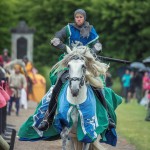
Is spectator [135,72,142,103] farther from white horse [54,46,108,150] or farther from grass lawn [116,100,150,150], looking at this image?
white horse [54,46,108,150]

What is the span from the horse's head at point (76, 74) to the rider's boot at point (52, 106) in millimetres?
538

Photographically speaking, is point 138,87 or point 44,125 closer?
point 44,125

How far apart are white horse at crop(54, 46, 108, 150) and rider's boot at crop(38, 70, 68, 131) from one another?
0.24m

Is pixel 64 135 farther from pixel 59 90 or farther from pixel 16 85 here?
pixel 16 85

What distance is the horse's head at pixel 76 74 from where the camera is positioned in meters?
11.9

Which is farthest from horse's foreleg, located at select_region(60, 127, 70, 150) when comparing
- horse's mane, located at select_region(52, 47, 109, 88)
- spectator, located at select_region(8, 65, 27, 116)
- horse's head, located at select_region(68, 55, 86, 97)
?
spectator, located at select_region(8, 65, 27, 116)

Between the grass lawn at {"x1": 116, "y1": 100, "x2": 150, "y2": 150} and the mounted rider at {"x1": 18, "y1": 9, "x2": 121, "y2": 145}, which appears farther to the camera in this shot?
the grass lawn at {"x1": 116, "y1": 100, "x2": 150, "y2": 150}

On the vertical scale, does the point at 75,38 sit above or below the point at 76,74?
above

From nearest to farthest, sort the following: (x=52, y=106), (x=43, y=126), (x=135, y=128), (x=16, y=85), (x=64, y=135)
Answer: (x=64, y=135), (x=52, y=106), (x=43, y=126), (x=135, y=128), (x=16, y=85)

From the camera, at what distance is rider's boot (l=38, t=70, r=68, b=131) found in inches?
502

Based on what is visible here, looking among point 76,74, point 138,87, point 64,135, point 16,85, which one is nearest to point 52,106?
point 64,135

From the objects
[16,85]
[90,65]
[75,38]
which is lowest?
[16,85]

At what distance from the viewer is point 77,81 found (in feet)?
39.1

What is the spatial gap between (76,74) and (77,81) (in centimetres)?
13
